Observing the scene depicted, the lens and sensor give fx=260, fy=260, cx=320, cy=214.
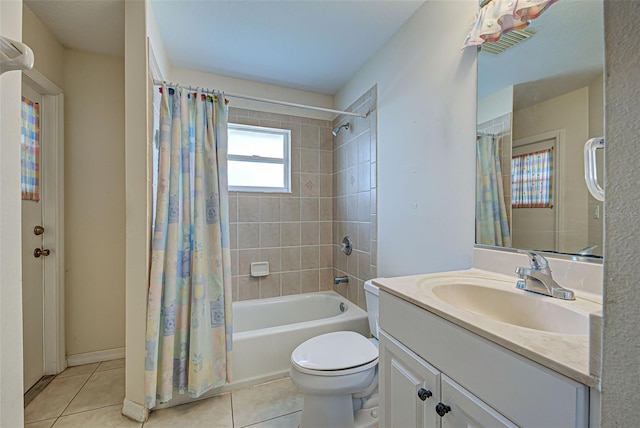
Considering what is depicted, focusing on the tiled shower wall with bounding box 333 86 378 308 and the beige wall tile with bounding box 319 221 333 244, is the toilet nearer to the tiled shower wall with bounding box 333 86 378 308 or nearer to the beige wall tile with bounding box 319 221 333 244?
the tiled shower wall with bounding box 333 86 378 308

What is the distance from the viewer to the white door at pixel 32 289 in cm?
167

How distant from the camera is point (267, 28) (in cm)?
177

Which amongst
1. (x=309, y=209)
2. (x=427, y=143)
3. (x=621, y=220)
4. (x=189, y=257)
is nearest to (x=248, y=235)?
(x=309, y=209)

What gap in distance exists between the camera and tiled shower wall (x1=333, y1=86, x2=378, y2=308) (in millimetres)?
2088

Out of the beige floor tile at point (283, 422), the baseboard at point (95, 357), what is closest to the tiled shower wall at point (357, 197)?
the beige floor tile at point (283, 422)

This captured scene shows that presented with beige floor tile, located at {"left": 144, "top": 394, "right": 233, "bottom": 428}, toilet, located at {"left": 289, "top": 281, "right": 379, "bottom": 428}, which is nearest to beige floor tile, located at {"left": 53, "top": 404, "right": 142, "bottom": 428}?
beige floor tile, located at {"left": 144, "top": 394, "right": 233, "bottom": 428}

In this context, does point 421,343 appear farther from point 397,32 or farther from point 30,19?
point 30,19

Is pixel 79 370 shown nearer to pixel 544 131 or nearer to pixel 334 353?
pixel 334 353

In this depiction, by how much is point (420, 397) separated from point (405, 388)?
0.11m

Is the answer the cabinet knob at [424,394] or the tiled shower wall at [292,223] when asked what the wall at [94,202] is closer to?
the tiled shower wall at [292,223]

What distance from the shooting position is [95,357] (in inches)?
80.5

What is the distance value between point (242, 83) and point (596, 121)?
2.50 metres

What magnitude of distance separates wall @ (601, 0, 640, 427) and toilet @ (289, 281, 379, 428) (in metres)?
1.14

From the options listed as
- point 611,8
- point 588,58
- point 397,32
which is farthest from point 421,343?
point 397,32
